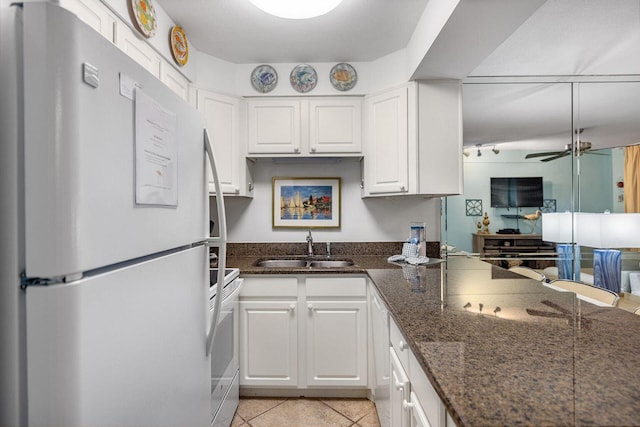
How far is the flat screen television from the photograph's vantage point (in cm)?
268

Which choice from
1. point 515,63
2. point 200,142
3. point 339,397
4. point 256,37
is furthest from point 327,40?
point 339,397

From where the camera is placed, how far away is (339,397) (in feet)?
7.29

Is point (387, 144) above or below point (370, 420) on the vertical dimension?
above

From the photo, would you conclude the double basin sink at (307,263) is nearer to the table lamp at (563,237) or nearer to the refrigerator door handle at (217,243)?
the refrigerator door handle at (217,243)

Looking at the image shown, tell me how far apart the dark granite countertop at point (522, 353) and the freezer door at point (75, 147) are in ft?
2.40

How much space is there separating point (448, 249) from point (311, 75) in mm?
1760

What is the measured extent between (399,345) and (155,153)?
3.36ft

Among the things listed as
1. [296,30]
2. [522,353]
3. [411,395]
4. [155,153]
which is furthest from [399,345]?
[296,30]

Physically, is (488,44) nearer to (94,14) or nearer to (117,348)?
(94,14)

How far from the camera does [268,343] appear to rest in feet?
7.14

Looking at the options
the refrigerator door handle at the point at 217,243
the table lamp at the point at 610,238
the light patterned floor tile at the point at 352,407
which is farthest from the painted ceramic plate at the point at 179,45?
the table lamp at the point at 610,238

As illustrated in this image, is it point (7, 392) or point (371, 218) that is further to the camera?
point (371, 218)

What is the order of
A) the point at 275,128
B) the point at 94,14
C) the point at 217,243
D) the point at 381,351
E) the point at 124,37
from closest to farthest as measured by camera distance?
the point at 217,243 → the point at 94,14 → the point at 124,37 → the point at 381,351 → the point at 275,128

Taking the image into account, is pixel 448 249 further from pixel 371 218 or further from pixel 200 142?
pixel 200 142
